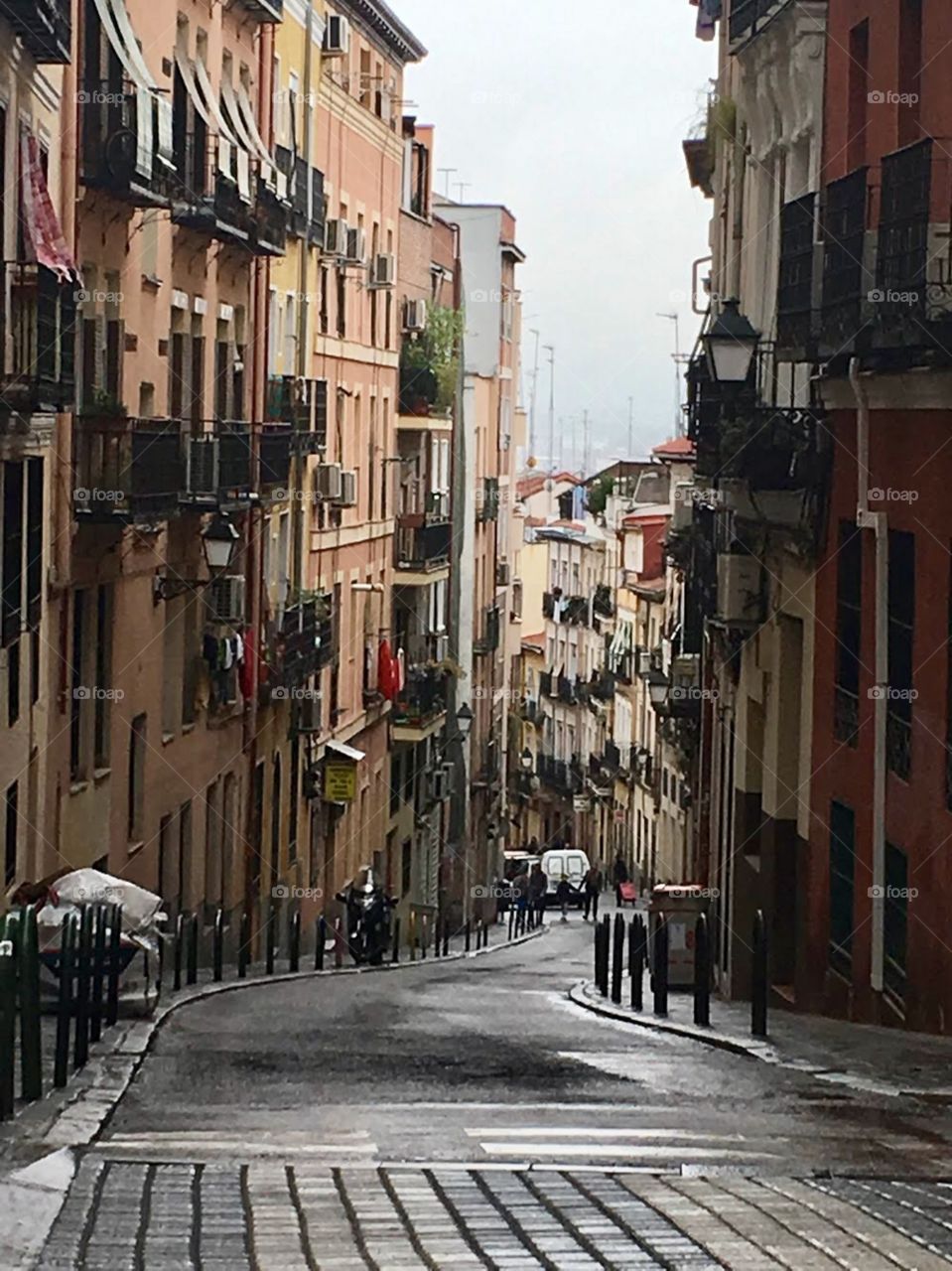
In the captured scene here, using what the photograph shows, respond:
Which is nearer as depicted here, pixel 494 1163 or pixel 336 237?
pixel 494 1163

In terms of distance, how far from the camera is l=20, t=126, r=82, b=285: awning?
2103 centimetres

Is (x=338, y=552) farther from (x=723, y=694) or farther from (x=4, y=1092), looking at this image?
(x=4, y=1092)

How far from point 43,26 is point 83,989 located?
8.98m

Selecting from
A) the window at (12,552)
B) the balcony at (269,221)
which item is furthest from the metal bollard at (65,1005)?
the balcony at (269,221)

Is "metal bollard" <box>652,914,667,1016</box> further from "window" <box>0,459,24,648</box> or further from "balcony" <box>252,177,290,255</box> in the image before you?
"balcony" <box>252,177,290,255</box>

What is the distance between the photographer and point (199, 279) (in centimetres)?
3291

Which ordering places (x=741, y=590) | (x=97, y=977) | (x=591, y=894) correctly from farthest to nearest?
(x=591, y=894) → (x=741, y=590) → (x=97, y=977)

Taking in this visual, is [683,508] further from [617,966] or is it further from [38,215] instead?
[38,215]

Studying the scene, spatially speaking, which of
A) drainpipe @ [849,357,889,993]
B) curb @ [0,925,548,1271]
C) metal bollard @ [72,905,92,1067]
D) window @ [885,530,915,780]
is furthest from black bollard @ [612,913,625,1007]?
metal bollard @ [72,905,92,1067]

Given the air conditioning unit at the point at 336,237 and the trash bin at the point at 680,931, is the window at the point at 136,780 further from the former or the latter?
the air conditioning unit at the point at 336,237

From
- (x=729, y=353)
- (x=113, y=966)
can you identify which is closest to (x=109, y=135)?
(x=729, y=353)

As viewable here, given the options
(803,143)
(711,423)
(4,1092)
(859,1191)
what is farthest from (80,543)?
(859,1191)

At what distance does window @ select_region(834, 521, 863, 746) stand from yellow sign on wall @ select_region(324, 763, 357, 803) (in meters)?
21.8

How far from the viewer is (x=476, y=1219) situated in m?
7.91
